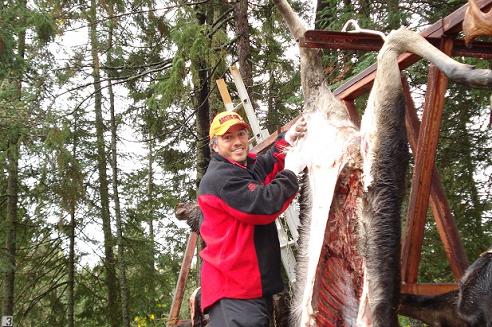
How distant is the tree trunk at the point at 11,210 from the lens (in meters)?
12.8

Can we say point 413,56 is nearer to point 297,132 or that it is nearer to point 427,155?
point 427,155

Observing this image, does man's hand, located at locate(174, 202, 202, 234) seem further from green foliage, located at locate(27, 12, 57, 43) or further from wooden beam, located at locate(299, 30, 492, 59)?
green foliage, located at locate(27, 12, 57, 43)

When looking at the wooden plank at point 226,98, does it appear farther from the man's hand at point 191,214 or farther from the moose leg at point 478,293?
the moose leg at point 478,293

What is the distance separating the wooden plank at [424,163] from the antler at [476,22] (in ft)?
2.41

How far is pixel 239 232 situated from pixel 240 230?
1 cm

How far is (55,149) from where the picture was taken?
39.8ft

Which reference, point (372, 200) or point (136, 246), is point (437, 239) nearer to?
point (372, 200)

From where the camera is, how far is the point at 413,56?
9.64ft

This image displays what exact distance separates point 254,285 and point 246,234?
28cm

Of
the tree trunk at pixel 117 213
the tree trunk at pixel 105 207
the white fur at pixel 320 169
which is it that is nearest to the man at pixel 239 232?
the white fur at pixel 320 169

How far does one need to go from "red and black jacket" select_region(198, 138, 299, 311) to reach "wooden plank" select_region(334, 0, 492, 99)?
0.90 metres

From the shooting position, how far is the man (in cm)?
295

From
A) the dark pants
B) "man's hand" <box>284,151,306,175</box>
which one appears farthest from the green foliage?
the dark pants

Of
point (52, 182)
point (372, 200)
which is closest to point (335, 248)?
point (372, 200)
